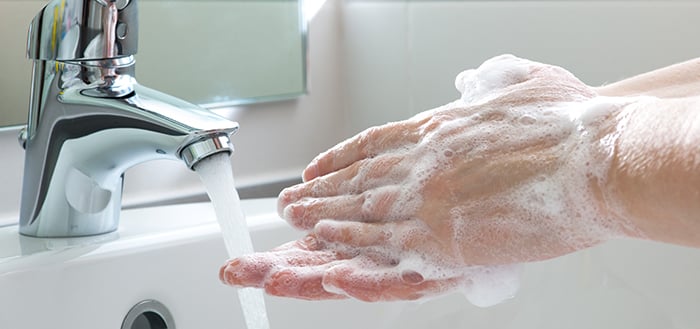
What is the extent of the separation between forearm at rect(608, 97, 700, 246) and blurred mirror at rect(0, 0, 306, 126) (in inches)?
24.4

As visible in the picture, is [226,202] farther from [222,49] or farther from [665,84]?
[222,49]

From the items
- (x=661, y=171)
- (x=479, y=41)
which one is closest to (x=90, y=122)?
(x=661, y=171)

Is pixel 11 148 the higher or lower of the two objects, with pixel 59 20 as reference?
lower

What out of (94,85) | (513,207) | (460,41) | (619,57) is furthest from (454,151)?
(460,41)

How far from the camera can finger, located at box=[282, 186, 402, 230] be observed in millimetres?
579

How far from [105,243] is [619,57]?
0.57m

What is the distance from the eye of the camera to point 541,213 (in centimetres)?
53

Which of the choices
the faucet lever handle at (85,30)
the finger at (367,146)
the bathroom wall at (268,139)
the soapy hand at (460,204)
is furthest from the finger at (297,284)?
the bathroom wall at (268,139)

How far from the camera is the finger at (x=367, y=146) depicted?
2.00 feet

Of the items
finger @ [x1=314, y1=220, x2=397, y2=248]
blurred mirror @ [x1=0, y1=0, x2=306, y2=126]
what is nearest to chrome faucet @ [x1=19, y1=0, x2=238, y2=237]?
finger @ [x1=314, y1=220, x2=397, y2=248]

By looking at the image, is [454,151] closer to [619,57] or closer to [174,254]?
[174,254]

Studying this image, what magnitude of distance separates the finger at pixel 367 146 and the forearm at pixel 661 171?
0.49 ft

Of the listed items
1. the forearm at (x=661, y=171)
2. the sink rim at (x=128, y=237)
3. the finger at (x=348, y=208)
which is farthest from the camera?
the sink rim at (x=128, y=237)

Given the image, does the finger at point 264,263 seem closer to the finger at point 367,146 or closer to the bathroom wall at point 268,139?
the finger at point 367,146
